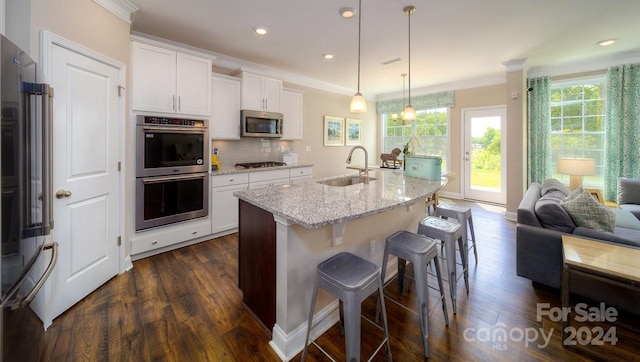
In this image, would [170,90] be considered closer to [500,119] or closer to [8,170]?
[8,170]

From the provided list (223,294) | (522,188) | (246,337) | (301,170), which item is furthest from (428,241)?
(522,188)

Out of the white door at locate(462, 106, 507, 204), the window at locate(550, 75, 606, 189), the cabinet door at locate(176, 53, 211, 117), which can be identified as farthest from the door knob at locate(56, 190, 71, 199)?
the window at locate(550, 75, 606, 189)

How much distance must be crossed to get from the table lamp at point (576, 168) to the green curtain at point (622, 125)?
1.55 ft

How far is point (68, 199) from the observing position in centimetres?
201

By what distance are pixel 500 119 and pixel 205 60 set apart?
5489mm

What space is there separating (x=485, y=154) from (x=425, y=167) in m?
3.75

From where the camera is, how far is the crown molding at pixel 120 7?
2298mm

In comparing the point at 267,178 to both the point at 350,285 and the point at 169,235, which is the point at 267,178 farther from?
the point at 350,285

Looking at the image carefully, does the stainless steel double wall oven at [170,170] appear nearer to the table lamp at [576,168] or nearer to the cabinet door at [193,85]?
the cabinet door at [193,85]

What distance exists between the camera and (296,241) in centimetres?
161

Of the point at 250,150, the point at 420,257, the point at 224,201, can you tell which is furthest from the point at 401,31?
the point at 224,201

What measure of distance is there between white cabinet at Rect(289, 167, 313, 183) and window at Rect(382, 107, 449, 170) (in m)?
2.64

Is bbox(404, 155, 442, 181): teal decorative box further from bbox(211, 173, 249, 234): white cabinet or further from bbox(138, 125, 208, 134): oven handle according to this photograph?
bbox(138, 125, 208, 134): oven handle

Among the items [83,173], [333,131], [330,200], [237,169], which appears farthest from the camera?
[333,131]
